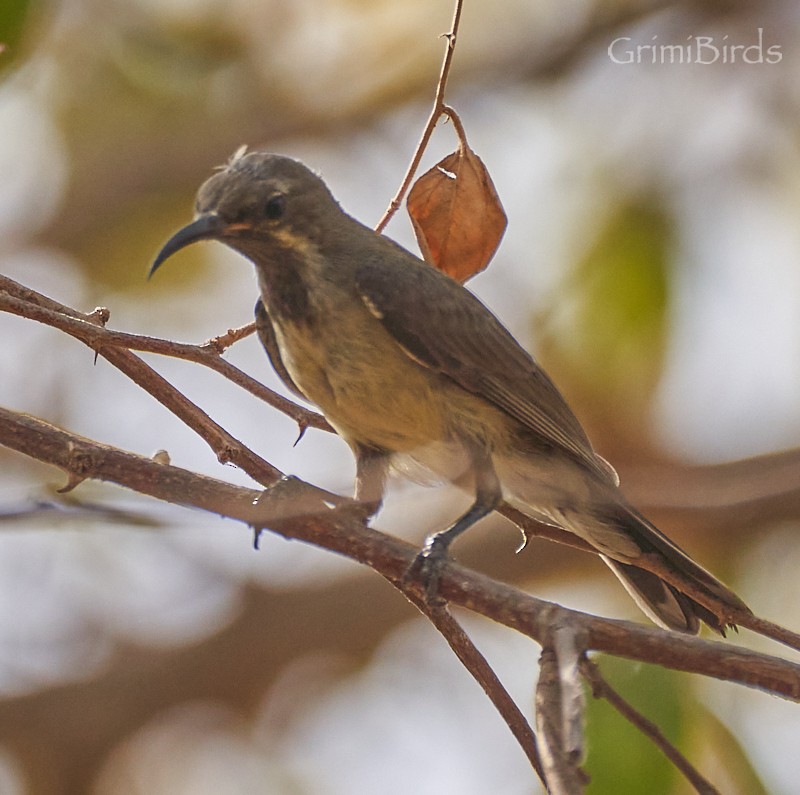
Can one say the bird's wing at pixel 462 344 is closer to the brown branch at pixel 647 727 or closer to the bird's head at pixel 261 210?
the bird's head at pixel 261 210

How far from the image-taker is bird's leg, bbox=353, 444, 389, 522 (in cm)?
409

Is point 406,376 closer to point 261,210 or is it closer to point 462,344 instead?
point 462,344

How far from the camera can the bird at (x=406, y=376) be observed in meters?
3.90

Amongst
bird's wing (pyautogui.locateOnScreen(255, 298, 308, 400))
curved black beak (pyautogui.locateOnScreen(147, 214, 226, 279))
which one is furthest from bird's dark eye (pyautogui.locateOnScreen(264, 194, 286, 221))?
bird's wing (pyautogui.locateOnScreen(255, 298, 308, 400))

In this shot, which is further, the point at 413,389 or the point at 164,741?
the point at 164,741

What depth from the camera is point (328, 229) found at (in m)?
4.20

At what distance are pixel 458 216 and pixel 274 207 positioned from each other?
28.0 inches

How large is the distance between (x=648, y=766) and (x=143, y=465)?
5.63 ft

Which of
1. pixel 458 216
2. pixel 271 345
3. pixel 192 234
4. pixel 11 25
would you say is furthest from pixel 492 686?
pixel 11 25

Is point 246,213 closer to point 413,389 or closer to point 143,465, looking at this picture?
point 413,389

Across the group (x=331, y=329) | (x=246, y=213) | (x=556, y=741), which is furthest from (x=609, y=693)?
(x=246, y=213)

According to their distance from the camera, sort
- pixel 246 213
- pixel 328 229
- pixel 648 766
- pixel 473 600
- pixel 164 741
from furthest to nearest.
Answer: pixel 164 741, pixel 328 229, pixel 246 213, pixel 648 766, pixel 473 600

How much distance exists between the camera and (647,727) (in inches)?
102

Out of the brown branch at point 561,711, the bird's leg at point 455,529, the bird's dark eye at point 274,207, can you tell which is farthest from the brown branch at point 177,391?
the bird's dark eye at point 274,207
